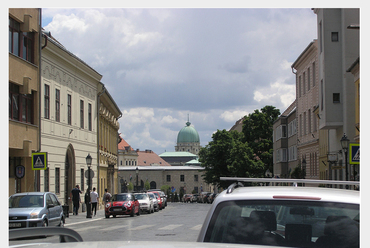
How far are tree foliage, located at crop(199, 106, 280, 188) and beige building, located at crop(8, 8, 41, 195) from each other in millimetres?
44361

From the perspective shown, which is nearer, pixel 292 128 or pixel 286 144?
pixel 292 128

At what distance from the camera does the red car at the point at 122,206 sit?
1256 inches

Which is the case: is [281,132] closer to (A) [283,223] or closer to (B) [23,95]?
(B) [23,95]

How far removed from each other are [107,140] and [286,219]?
1885 inches

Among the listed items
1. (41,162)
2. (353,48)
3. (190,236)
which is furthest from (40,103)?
(353,48)

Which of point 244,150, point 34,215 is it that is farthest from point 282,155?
point 34,215

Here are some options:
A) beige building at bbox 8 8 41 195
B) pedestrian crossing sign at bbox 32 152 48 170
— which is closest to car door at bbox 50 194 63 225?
pedestrian crossing sign at bbox 32 152 48 170

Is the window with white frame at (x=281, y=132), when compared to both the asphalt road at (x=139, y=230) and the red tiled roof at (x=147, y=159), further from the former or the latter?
the red tiled roof at (x=147, y=159)

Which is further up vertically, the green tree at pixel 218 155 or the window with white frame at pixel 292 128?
the window with white frame at pixel 292 128

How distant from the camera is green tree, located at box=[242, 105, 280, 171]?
7475cm

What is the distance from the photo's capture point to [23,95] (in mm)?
27766

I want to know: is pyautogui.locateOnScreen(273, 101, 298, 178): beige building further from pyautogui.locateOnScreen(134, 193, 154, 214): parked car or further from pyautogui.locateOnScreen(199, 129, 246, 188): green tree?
pyautogui.locateOnScreen(134, 193, 154, 214): parked car

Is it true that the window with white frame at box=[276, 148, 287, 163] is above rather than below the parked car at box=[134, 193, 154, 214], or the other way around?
above

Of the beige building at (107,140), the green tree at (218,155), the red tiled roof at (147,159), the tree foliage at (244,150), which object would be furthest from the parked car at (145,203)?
the red tiled roof at (147,159)
